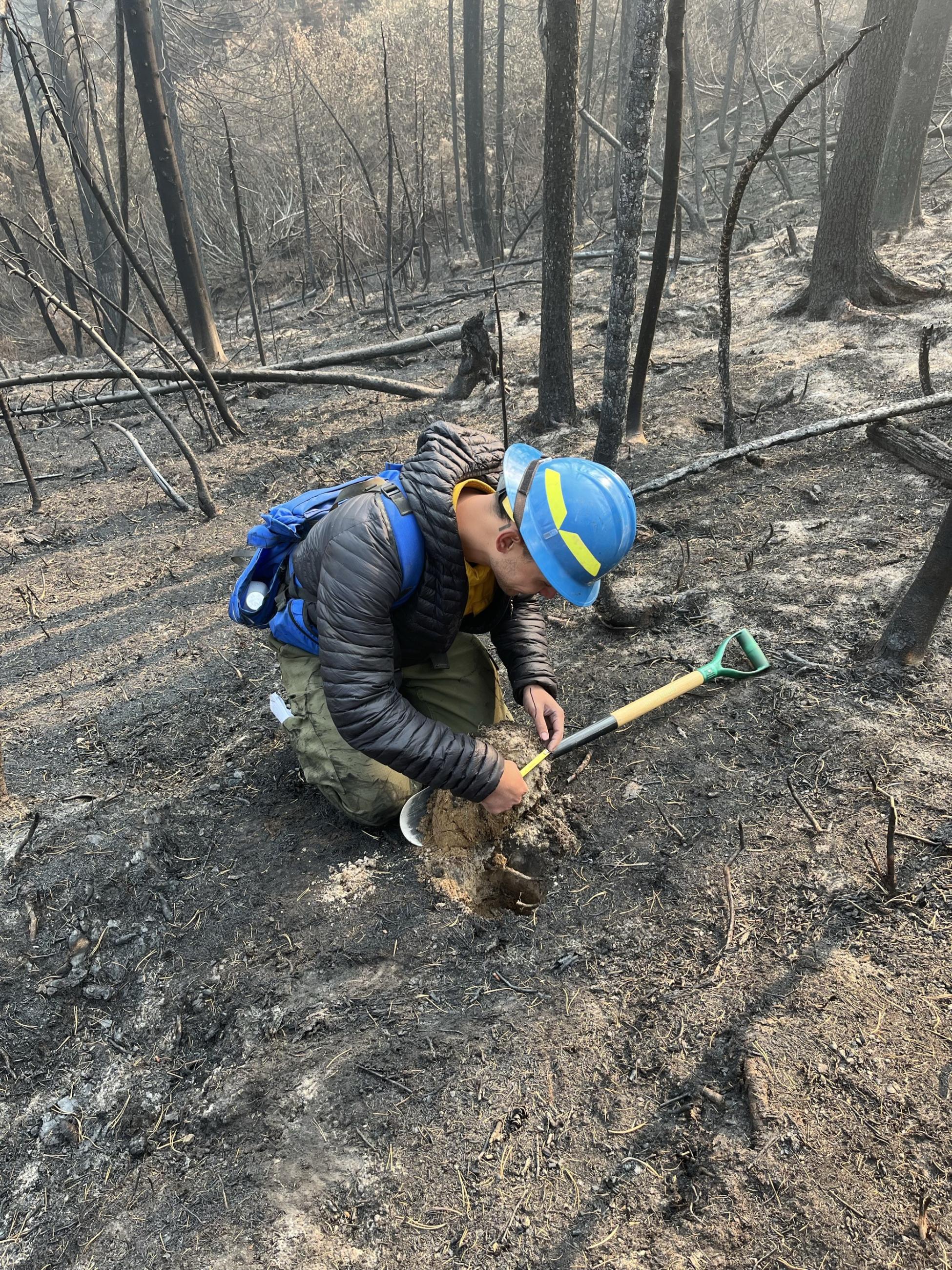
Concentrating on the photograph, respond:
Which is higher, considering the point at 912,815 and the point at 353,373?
the point at 353,373

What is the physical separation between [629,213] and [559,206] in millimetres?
965

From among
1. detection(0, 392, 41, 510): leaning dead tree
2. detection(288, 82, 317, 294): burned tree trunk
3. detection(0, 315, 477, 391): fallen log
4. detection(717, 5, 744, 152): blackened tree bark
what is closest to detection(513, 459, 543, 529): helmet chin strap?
detection(0, 392, 41, 510): leaning dead tree

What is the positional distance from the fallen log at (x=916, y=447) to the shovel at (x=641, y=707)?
5.04ft

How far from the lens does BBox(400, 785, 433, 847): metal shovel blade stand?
91.7 inches

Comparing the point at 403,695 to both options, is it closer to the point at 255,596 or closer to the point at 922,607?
the point at 255,596

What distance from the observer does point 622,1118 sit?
1627 millimetres

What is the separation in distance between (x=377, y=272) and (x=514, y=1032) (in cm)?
1095

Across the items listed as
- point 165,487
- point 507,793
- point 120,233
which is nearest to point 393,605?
point 507,793

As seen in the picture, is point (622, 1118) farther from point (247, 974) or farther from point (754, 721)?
point (754, 721)

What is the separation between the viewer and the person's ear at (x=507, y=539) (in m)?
1.90

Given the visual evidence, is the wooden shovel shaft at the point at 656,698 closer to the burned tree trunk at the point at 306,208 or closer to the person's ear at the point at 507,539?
the person's ear at the point at 507,539

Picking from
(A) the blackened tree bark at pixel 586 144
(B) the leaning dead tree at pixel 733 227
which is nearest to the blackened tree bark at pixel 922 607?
(B) the leaning dead tree at pixel 733 227

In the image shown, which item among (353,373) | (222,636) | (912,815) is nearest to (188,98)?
(353,373)

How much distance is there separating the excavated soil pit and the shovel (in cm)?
4
